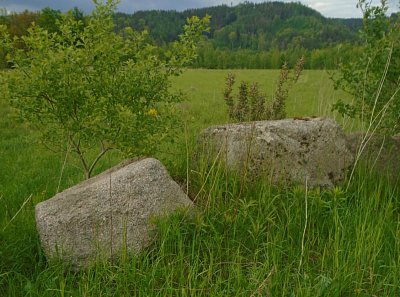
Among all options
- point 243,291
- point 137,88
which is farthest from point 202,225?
point 137,88

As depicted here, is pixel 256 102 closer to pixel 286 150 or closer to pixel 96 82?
pixel 286 150

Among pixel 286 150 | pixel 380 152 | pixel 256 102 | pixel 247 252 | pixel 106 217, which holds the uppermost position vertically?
pixel 256 102

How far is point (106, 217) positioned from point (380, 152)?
334 cm

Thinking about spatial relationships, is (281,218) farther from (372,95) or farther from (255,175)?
(372,95)

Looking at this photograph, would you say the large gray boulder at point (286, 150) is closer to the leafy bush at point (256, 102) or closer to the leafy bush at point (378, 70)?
the leafy bush at point (378, 70)

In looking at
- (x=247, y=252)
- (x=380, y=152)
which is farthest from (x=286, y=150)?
(x=380, y=152)

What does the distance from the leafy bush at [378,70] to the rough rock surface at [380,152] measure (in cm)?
21

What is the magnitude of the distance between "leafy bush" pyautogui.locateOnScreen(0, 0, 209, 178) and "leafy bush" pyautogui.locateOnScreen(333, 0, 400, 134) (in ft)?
6.20

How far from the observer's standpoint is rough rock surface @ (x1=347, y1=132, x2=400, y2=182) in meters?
4.65


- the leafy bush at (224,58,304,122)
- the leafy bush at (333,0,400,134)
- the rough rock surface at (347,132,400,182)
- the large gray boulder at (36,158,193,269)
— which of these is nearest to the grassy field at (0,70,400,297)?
the large gray boulder at (36,158,193,269)

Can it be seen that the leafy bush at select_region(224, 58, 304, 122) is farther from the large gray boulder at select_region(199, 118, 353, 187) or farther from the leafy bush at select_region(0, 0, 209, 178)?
the leafy bush at select_region(0, 0, 209, 178)

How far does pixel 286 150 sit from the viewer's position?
417cm

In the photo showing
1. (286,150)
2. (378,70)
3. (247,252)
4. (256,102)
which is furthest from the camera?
(256,102)

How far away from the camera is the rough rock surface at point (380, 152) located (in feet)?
15.3
